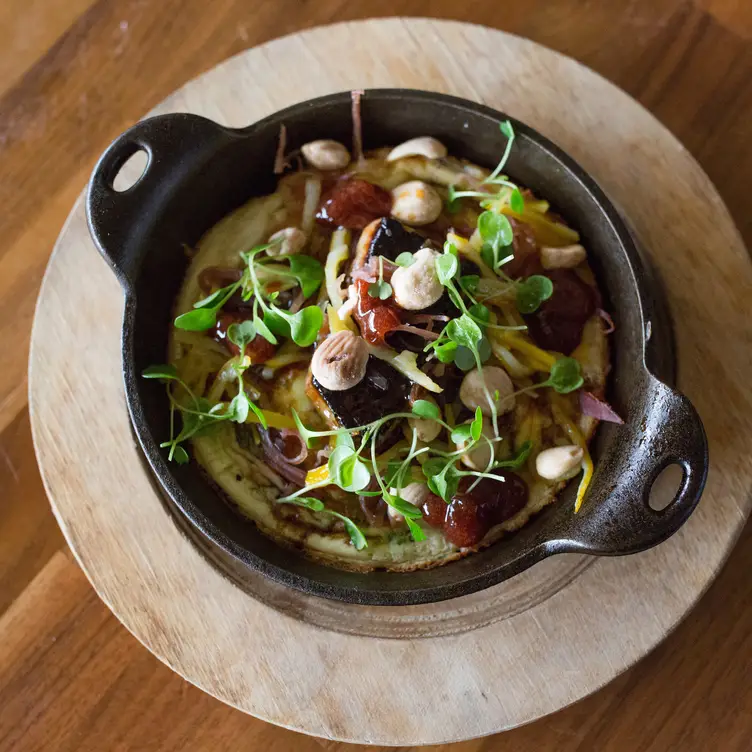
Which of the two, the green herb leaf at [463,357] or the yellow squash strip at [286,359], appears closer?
the green herb leaf at [463,357]

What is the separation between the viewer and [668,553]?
2.24 meters

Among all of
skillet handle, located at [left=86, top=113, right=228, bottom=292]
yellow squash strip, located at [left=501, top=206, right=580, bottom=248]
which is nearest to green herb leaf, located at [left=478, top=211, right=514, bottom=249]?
yellow squash strip, located at [left=501, top=206, right=580, bottom=248]

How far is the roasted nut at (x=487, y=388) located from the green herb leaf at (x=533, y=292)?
0.21 metres

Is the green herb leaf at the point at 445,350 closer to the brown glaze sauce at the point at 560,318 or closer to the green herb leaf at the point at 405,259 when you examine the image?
the green herb leaf at the point at 405,259

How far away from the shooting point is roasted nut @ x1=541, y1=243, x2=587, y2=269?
2.22 metres

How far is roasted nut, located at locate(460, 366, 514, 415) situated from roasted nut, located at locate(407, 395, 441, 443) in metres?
0.10

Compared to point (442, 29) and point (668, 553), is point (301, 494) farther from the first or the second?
point (442, 29)

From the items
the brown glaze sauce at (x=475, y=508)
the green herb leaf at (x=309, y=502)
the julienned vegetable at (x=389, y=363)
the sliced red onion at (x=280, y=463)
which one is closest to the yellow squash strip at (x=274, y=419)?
the julienned vegetable at (x=389, y=363)

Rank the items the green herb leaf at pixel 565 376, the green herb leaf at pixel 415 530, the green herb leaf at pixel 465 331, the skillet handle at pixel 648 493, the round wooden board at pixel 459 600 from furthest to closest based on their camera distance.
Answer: the round wooden board at pixel 459 600, the green herb leaf at pixel 565 376, the green herb leaf at pixel 415 530, the green herb leaf at pixel 465 331, the skillet handle at pixel 648 493

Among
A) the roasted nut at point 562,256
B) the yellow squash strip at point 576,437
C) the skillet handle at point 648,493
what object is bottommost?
the yellow squash strip at point 576,437

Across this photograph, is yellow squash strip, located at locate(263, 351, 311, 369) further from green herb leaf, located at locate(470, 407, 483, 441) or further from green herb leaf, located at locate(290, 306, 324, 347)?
green herb leaf, located at locate(470, 407, 483, 441)

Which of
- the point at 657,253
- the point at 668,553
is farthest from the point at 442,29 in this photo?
the point at 668,553

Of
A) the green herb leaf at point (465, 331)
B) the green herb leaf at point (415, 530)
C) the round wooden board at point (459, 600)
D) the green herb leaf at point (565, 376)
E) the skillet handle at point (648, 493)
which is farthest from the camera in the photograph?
the round wooden board at point (459, 600)

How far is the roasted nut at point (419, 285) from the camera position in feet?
6.43
